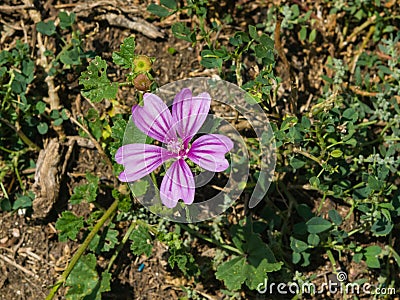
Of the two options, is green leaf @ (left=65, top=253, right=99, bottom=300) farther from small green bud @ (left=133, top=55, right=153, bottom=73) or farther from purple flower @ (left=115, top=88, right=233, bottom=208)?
small green bud @ (left=133, top=55, right=153, bottom=73)

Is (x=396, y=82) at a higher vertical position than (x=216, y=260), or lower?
higher

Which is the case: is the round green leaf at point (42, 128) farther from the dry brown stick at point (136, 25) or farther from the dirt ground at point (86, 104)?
the dry brown stick at point (136, 25)

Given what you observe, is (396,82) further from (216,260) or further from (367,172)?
(216,260)

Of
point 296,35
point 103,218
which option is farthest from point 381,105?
point 103,218

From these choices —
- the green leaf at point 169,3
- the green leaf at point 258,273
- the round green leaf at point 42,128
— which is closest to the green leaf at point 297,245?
the green leaf at point 258,273

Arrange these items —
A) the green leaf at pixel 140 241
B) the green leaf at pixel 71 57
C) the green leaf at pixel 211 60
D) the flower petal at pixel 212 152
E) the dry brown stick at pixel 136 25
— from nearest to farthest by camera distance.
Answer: the flower petal at pixel 212 152
the green leaf at pixel 211 60
the green leaf at pixel 140 241
the green leaf at pixel 71 57
the dry brown stick at pixel 136 25
